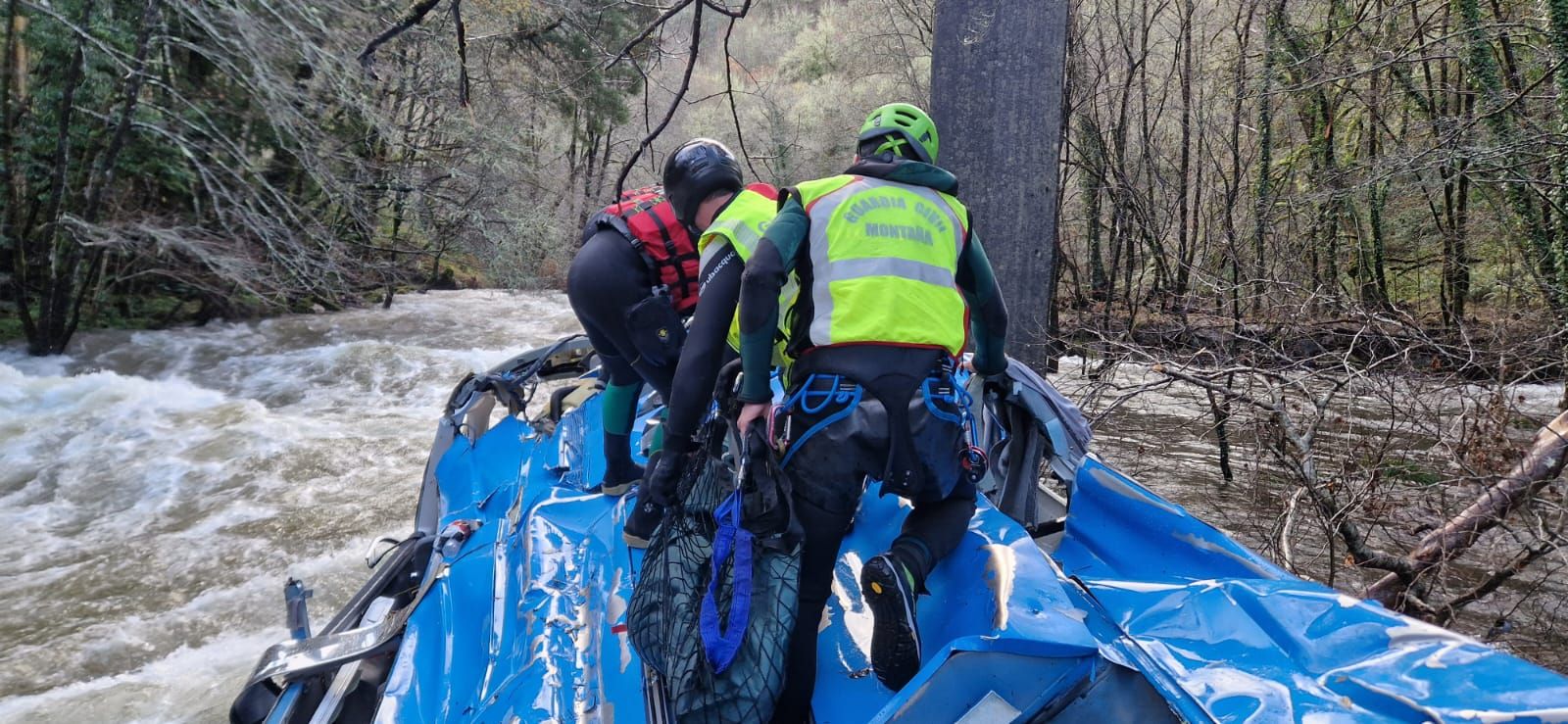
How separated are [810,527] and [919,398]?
449 mm

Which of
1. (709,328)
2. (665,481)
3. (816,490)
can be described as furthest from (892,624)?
(709,328)

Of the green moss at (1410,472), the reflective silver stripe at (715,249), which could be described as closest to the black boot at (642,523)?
the reflective silver stripe at (715,249)

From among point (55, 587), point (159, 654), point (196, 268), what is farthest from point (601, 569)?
point (196, 268)

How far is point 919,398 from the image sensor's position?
2303 millimetres

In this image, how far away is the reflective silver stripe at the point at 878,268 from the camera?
2271 millimetres

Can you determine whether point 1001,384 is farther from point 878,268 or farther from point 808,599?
point 808,599

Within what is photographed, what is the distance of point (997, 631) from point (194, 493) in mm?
8053

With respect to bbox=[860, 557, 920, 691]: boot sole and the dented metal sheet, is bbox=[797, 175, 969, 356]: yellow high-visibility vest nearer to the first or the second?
bbox=[860, 557, 920, 691]: boot sole

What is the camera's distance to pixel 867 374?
2.25 m

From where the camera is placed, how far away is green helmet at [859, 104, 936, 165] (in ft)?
8.17

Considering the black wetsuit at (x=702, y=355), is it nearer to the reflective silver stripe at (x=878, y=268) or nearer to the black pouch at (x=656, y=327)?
the reflective silver stripe at (x=878, y=268)

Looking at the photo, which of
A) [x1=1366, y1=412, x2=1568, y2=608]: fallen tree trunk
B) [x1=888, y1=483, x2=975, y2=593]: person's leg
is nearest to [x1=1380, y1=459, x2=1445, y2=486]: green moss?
[x1=1366, y1=412, x2=1568, y2=608]: fallen tree trunk

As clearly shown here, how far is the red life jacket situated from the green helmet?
1129 millimetres

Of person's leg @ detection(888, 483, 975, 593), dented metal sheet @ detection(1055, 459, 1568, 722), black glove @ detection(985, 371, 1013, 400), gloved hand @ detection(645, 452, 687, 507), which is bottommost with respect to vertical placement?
dented metal sheet @ detection(1055, 459, 1568, 722)
